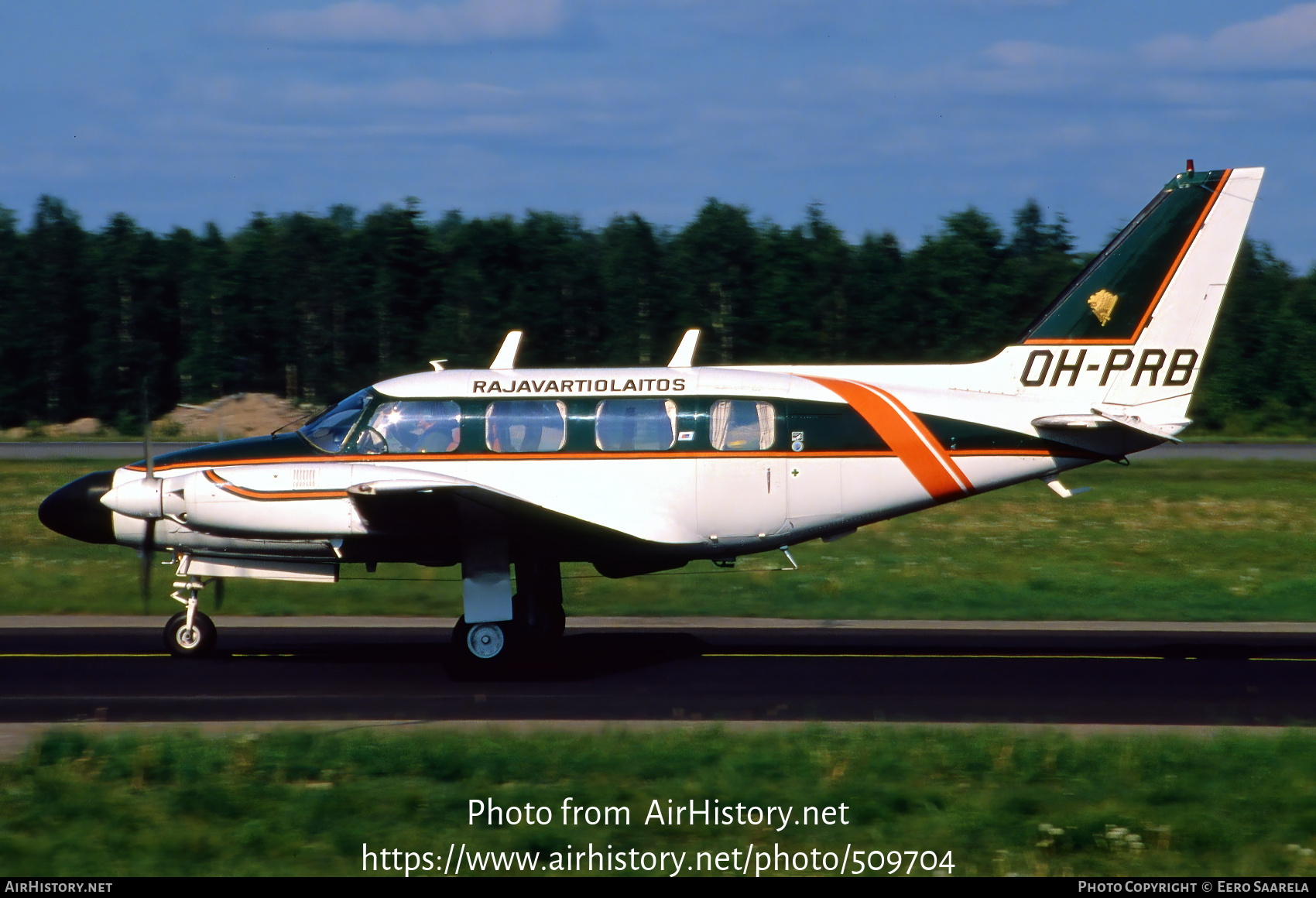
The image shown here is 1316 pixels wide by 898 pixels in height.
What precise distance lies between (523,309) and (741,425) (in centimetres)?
3698

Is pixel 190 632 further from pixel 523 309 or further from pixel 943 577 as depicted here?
pixel 523 309

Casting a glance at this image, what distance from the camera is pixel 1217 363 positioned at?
53.6m

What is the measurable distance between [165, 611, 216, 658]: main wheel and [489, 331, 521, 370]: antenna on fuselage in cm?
431

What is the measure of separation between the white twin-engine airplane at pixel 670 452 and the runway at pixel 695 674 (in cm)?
102

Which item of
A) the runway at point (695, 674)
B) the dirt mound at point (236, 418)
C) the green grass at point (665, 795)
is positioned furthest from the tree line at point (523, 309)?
the green grass at point (665, 795)

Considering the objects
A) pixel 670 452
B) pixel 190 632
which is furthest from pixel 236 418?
pixel 670 452

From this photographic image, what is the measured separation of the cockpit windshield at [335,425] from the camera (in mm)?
13859

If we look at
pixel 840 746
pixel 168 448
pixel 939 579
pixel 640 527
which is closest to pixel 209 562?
pixel 640 527

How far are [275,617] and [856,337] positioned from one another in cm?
3540

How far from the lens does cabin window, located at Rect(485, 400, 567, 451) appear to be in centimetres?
1374

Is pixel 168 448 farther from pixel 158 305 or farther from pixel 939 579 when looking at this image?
pixel 939 579

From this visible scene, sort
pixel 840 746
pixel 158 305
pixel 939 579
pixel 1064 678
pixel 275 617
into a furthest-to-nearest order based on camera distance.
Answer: pixel 158 305 < pixel 939 579 < pixel 275 617 < pixel 1064 678 < pixel 840 746

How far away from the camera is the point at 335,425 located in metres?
14.0

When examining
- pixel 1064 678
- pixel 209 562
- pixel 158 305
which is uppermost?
pixel 158 305
